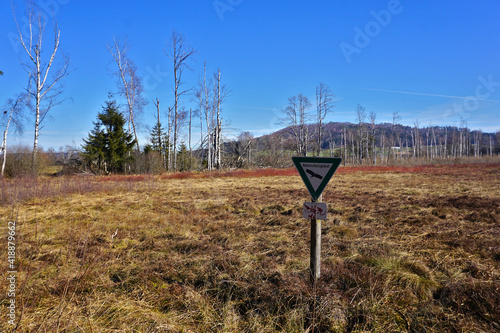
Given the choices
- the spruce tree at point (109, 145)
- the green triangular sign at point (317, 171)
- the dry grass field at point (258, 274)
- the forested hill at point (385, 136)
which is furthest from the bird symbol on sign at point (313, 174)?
the forested hill at point (385, 136)

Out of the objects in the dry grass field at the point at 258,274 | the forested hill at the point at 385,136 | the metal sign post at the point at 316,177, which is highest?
the forested hill at the point at 385,136

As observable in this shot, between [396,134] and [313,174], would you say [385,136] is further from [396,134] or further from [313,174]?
[313,174]

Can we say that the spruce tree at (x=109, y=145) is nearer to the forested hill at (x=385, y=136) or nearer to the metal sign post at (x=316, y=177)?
the forested hill at (x=385, y=136)

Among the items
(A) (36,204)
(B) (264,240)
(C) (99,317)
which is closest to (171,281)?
(C) (99,317)

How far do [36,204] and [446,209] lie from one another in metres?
13.4

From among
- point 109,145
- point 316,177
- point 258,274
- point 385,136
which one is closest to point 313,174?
point 316,177

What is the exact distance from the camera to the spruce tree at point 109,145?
23.2 meters

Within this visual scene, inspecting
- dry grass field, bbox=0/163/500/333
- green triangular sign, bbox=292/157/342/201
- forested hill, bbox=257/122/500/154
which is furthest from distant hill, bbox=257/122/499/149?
green triangular sign, bbox=292/157/342/201

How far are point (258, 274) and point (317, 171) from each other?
5.86ft

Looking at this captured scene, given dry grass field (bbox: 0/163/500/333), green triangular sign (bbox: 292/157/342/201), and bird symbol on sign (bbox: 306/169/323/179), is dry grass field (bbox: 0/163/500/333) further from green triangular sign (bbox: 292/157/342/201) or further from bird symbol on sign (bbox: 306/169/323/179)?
bird symbol on sign (bbox: 306/169/323/179)

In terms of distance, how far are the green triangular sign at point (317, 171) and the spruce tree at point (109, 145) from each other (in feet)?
80.6

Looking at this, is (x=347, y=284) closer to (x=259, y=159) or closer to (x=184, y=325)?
(x=184, y=325)

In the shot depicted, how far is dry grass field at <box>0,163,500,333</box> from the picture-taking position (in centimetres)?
244

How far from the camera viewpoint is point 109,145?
23.4 m
